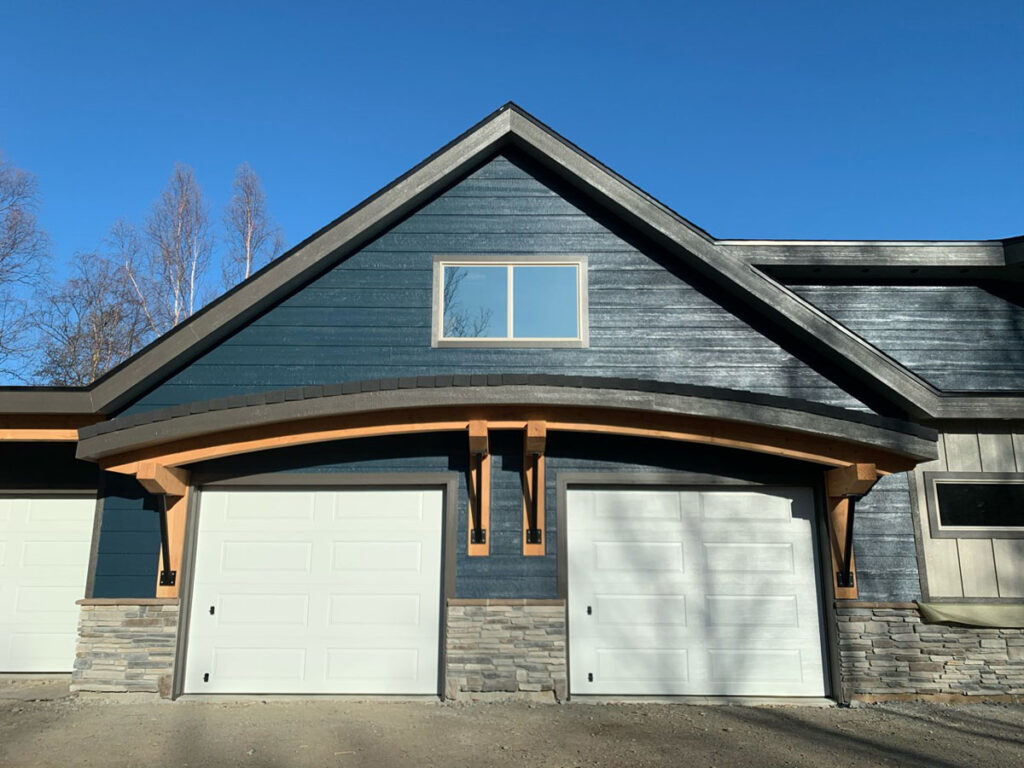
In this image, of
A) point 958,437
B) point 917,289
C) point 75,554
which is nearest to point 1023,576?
point 958,437

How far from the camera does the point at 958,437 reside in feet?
26.9

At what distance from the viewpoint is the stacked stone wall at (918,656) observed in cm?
745

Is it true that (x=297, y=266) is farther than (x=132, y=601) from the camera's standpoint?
Yes

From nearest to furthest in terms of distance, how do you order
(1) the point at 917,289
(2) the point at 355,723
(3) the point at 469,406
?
1. (2) the point at 355,723
2. (3) the point at 469,406
3. (1) the point at 917,289

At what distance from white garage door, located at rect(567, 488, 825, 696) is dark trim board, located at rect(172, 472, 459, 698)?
1.21m

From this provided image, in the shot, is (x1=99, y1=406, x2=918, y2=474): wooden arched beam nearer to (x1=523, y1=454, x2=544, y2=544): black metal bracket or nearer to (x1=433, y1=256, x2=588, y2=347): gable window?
(x1=523, y1=454, x2=544, y2=544): black metal bracket

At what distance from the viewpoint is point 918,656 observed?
750cm

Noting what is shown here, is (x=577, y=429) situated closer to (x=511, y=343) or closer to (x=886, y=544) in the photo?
(x=511, y=343)

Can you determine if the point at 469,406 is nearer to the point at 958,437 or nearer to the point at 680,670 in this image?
the point at 680,670

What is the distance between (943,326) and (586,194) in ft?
15.2

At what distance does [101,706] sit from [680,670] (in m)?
5.52

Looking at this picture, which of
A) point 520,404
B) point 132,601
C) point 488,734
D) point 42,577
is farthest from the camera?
point 42,577

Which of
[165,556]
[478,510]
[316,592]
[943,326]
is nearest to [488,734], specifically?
[478,510]

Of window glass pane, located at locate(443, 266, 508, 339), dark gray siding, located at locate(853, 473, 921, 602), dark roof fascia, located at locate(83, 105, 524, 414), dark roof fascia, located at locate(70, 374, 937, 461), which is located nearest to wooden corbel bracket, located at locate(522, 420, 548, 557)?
dark roof fascia, located at locate(70, 374, 937, 461)
